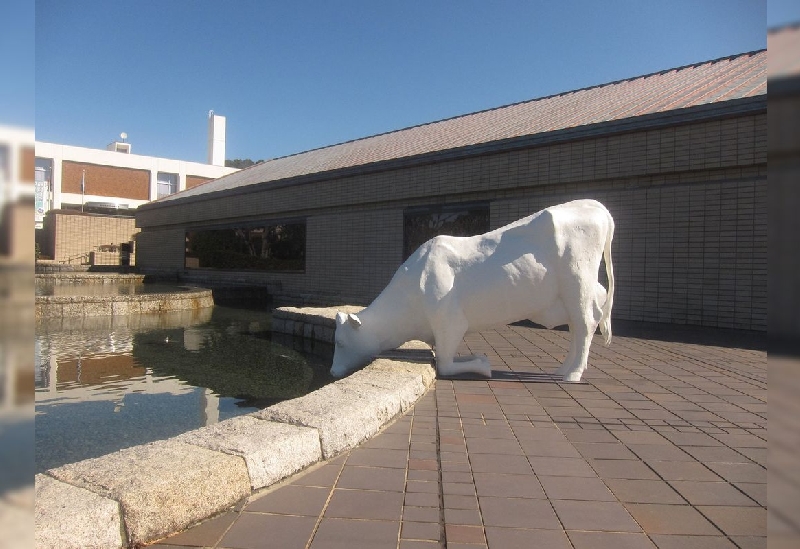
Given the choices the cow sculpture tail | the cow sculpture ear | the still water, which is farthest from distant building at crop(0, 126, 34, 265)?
the cow sculpture tail

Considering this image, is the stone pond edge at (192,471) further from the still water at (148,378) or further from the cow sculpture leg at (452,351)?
the cow sculpture leg at (452,351)

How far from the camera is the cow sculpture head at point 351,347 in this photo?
488cm

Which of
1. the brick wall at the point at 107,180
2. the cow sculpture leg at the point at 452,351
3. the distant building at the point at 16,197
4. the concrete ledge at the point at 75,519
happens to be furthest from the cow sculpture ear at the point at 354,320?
the brick wall at the point at 107,180

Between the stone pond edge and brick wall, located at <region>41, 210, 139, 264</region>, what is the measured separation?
28527 mm

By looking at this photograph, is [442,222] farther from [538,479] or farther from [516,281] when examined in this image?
[538,479]

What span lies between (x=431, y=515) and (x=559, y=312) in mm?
2830

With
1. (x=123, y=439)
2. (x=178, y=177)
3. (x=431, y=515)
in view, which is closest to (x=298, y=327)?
(x=123, y=439)

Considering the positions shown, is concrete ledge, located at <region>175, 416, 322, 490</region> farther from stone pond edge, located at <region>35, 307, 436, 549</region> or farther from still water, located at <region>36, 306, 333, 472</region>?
still water, located at <region>36, 306, 333, 472</region>

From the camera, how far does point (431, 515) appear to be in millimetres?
2164

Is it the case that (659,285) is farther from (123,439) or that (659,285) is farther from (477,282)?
(123,439)

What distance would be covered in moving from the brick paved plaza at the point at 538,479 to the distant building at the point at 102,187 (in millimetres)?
30206

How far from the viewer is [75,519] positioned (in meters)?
1.71

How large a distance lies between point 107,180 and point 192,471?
45510mm

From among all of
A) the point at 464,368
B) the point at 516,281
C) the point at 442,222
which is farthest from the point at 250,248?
the point at 516,281
